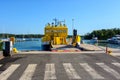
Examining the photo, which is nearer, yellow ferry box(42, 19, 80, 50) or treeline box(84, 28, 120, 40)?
yellow ferry box(42, 19, 80, 50)

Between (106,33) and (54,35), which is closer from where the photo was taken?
(54,35)

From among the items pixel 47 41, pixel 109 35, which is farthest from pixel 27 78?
pixel 109 35

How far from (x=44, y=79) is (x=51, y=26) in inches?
1644

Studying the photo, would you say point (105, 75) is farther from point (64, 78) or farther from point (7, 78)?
point (7, 78)

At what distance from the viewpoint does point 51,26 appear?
54.0 metres

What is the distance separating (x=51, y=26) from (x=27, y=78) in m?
41.5

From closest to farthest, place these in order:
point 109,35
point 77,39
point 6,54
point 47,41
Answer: point 6,54
point 77,39
point 47,41
point 109,35

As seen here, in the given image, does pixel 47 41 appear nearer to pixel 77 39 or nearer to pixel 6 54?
pixel 77 39

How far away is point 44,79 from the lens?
12430 millimetres

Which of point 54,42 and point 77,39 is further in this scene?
point 54,42

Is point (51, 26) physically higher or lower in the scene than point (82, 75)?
higher

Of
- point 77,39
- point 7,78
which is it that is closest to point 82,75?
point 7,78

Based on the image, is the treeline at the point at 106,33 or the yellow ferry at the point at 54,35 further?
the treeline at the point at 106,33

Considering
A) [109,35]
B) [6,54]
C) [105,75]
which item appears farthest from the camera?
[109,35]
